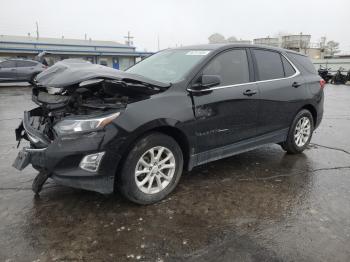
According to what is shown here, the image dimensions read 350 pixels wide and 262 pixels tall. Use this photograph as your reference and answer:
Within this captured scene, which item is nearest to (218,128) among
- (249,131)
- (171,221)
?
(249,131)

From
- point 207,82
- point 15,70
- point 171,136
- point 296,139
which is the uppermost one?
point 15,70

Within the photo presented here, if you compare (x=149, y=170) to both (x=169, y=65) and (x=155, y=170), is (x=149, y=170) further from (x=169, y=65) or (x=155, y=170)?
(x=169, y=65)

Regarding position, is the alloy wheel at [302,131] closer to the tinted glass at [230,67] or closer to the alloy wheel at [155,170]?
the tinted glass at [230,67]

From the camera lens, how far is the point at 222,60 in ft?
14.4

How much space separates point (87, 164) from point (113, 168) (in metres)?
0.25

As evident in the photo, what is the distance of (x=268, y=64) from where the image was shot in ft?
16.5

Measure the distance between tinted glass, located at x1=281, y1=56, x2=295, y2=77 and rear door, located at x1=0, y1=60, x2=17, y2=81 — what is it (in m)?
17.5

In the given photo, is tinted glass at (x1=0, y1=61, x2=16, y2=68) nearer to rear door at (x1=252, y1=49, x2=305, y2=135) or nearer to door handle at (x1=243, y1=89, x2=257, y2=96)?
rear door at (x1=252, y1=49, x2=305, y2=135)

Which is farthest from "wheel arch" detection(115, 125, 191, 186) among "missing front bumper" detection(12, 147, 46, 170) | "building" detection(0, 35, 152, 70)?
"building" detection(0, 35, 152, 70)

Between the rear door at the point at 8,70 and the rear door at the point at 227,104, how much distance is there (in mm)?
17590

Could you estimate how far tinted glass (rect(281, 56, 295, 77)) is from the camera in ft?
17.4

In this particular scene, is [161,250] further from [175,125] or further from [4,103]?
[4,103]

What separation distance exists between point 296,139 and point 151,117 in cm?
309

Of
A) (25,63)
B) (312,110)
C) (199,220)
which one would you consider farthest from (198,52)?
(25,63)
